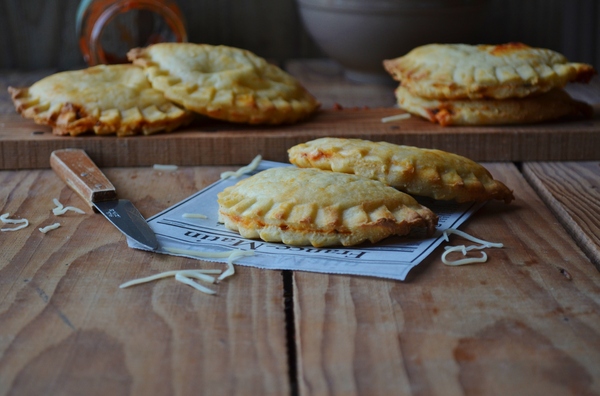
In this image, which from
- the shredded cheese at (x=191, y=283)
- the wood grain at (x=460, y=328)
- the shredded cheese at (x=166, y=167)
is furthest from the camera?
the shredded cheese at (x=166, y=167)

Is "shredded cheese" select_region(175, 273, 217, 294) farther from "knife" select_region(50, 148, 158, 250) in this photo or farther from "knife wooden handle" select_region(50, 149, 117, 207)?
"knife wooden handle" select_region(50, 149, 117, 207)

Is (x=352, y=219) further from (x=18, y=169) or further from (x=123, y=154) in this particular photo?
(x=18, y=169)

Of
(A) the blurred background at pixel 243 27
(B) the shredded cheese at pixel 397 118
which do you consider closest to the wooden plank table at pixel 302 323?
(B) the shredded cheese at pixel 397 118

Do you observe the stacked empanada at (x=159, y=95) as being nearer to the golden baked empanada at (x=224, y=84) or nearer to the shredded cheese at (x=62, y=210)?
the golden baked empanada at (x=224, y=84)

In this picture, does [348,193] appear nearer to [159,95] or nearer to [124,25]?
[159,95]

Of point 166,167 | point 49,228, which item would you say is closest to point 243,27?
point 166,167

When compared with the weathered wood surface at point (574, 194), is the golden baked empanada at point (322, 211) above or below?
above
